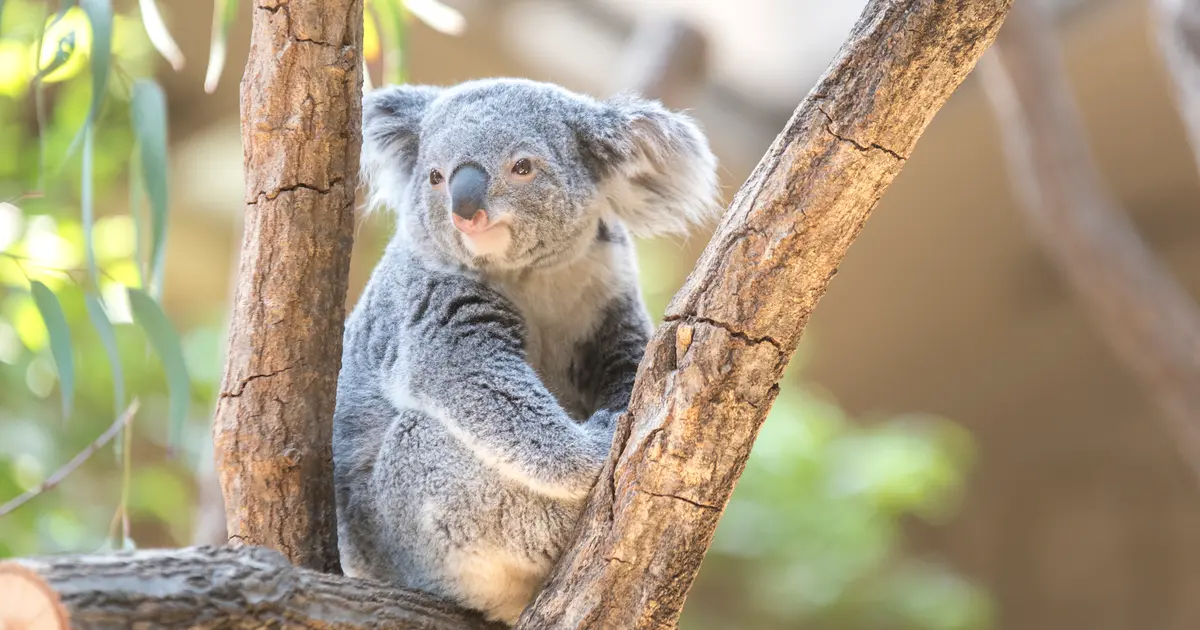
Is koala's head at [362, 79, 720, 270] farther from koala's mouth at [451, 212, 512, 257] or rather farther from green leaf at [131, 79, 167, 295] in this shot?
green leaf at [131, 79, 167, 295]

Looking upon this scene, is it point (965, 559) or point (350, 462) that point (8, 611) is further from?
point (965, 559)

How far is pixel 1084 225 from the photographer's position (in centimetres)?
470

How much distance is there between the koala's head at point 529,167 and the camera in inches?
92.8

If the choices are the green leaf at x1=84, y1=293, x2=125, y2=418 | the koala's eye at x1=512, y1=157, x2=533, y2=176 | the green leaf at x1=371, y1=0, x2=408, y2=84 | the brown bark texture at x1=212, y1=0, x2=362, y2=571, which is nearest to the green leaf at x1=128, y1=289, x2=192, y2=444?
the green leaf at x1=84, y1=293, x2=125, y2=418

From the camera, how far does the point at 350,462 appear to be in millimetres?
2496

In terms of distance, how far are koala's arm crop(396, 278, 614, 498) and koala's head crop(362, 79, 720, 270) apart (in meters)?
0.14

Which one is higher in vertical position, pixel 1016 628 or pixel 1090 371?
pixel 1090 371

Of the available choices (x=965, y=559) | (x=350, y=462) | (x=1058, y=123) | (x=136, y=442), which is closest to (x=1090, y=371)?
(x=965, y=559)

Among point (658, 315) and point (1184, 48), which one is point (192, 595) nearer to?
point (1184, 48)

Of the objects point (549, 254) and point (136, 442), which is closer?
point (549, 254)

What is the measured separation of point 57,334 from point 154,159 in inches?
16.9

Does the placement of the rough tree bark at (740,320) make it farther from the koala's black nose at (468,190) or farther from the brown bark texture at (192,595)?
the koala's black nose at (468,190)

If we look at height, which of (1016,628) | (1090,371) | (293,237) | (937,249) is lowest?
(1016,628)

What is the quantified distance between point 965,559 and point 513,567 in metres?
7.77
